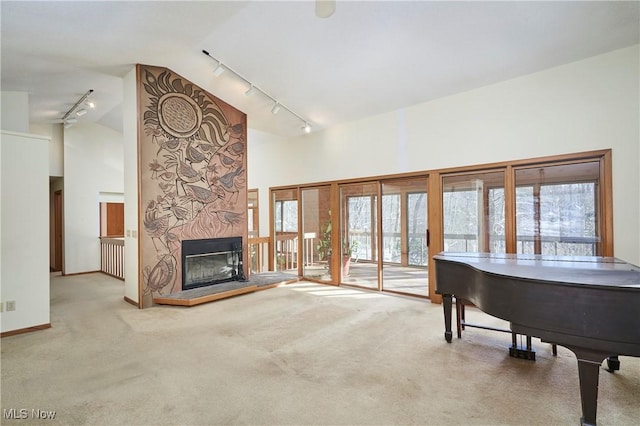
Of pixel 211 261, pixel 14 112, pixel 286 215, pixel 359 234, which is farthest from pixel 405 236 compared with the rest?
pixel 14 112

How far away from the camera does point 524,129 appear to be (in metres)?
3.85

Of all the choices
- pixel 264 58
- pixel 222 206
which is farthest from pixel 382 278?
pixel 264 58

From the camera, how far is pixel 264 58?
4.06 m

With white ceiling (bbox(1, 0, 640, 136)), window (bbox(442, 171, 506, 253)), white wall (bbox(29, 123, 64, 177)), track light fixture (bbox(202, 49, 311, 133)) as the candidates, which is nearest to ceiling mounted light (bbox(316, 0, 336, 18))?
white ceiling (bbox(1, 0, 640, 136))

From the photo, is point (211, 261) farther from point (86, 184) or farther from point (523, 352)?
point (523, 352)

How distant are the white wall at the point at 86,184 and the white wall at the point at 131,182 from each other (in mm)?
3655

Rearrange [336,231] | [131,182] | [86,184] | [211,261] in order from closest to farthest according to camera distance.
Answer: [131,182], [211,261], [336,231], [86,184]

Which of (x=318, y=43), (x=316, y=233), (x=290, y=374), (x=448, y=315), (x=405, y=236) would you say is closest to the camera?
(x=290, y=374)

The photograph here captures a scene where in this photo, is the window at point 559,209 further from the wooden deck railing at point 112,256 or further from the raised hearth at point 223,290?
the wooden deck railing at point 112,256

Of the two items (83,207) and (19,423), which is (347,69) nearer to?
(19,423)

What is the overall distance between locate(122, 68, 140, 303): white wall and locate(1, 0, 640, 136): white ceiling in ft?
1.19

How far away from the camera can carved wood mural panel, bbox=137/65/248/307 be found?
4.49m

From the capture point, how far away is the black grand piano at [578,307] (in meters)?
1.69

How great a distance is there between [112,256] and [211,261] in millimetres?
3382
